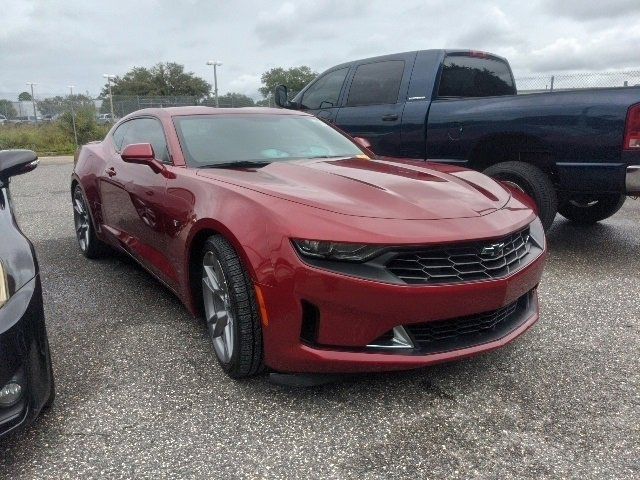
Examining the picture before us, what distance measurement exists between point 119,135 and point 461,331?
3.22 metres

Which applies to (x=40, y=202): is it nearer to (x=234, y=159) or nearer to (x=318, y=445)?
(x=234, y=159)

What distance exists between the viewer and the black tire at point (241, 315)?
2.32 m

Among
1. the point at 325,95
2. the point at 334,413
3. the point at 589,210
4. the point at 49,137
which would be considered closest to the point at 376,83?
the point at 325,95

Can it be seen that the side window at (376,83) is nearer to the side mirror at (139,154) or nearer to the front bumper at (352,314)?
the side mirror at (139,154)

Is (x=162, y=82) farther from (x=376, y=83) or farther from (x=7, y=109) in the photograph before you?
(x=376, y=83)

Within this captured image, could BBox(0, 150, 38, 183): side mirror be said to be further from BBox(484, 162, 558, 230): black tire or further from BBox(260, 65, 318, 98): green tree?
BBox(260, 65, 318, 98): green tree

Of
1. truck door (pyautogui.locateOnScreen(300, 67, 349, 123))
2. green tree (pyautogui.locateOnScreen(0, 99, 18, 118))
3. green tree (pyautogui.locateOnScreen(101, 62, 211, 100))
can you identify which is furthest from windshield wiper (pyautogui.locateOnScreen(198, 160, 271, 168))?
green tree (pyautogui.locateOnScreen(101, 62, 211, 100))

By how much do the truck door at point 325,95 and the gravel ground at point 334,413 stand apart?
3572 mm

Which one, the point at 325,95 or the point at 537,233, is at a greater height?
the point at 325,95

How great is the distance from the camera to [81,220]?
4.81 meters

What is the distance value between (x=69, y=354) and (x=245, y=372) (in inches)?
42.2

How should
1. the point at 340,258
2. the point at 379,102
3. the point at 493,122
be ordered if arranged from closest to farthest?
1. the point at 340,258
2. the point at 493,122
3. the point at 379,102

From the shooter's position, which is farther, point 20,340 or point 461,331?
point 461,331

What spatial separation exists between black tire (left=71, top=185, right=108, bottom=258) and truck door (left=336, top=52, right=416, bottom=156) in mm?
2786
